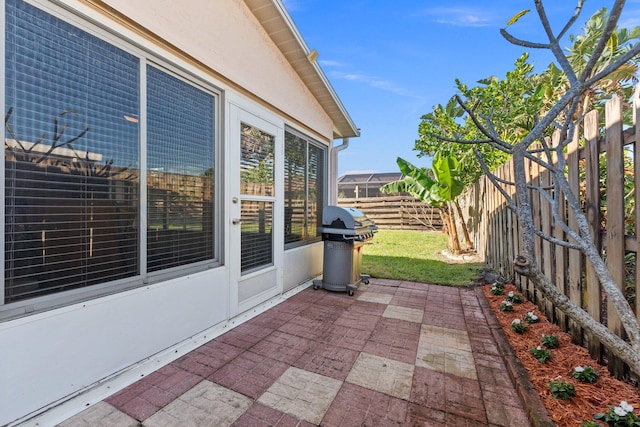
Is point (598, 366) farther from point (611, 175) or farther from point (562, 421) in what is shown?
point (611, 175)

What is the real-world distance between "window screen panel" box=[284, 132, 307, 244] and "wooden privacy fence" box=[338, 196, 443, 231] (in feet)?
29.3

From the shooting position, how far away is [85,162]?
7.22 ft

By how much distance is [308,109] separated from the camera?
5.49 metres

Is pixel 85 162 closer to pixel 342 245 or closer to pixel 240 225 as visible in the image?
pixel 240 225

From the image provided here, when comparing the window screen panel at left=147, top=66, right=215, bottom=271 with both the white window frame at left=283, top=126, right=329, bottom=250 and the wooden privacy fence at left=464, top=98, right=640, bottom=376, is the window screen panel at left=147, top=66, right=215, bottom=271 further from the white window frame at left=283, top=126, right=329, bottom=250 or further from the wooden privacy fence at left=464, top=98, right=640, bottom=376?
the wooden privacy fence at left=464, top=98, right=640, bottom=376

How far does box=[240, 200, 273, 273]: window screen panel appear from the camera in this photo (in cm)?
386

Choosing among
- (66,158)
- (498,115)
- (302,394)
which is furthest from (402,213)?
(66,158)

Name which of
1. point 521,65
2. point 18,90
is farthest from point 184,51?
point 521,65

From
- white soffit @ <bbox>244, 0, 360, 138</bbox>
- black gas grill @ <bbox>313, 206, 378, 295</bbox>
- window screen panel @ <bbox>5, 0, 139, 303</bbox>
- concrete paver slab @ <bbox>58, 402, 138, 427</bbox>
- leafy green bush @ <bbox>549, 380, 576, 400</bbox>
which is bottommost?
concrete paver slab @ <bbox>58, 402, 138, 427</bbox>

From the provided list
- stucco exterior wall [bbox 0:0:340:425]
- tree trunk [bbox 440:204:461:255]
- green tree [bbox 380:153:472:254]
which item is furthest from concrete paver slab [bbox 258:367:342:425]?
tree trunk [bbox 440:204:461:255]

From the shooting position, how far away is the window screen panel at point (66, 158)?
1.88m

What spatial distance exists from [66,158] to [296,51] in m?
3.57

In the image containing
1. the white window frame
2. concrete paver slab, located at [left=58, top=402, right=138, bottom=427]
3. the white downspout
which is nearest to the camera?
concrete paver slab, located at [left=58, top=402, right=138, bottom=427]

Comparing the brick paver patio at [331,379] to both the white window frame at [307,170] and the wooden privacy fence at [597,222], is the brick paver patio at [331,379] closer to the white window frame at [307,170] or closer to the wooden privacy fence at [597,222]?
the wooden privacy fence at [597,222]
